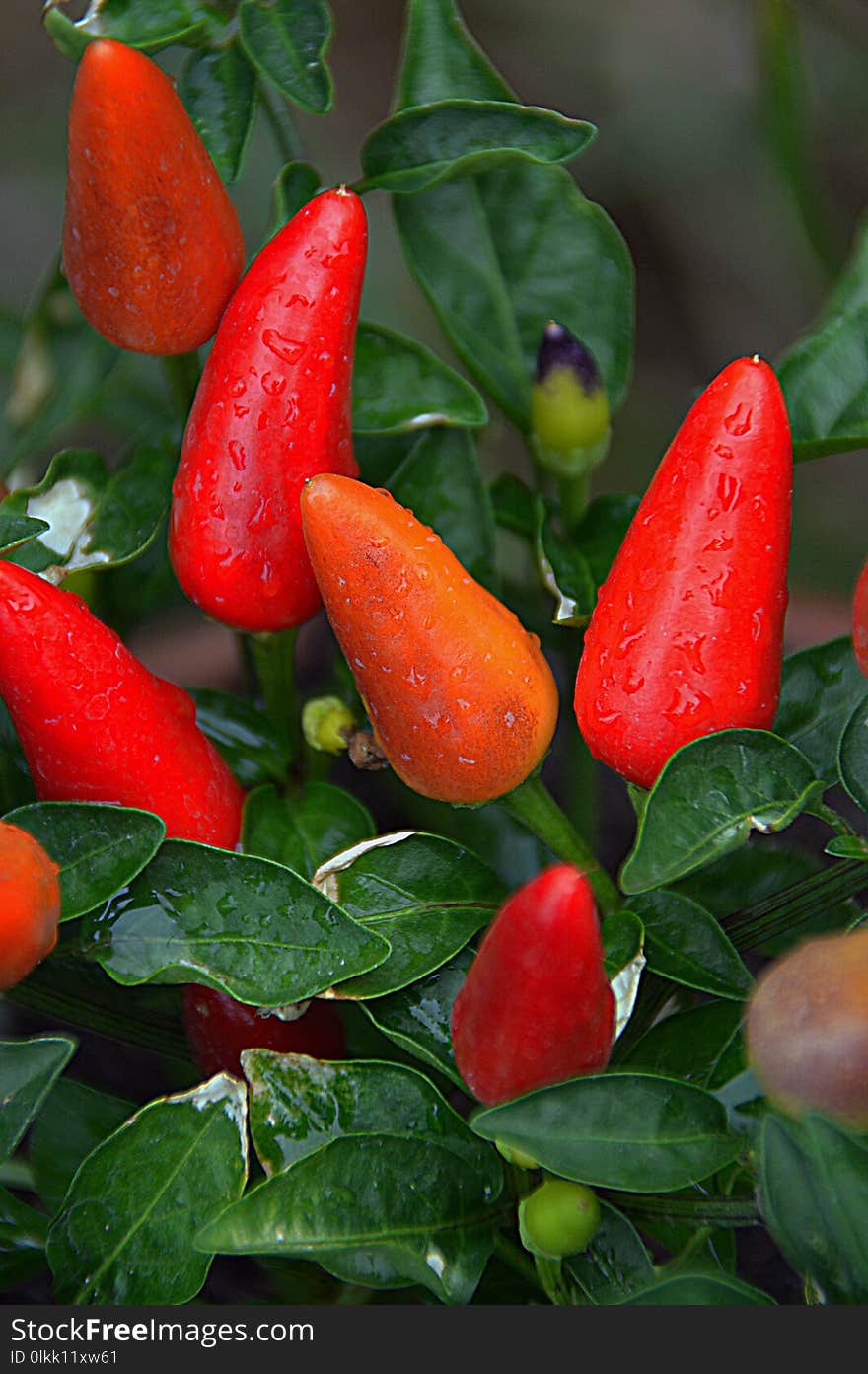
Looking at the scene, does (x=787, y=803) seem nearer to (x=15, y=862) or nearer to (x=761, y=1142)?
(x=761, y=1142)

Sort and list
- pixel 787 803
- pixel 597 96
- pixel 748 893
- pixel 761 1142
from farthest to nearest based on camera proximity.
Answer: pixel 597 96
pixel 748 893
pixel 787 803
pixel 761 1142

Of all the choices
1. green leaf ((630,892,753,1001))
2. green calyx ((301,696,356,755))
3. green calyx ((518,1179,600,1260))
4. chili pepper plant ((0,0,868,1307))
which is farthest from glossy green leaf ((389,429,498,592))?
green calyx ((518,1179,600,1260))

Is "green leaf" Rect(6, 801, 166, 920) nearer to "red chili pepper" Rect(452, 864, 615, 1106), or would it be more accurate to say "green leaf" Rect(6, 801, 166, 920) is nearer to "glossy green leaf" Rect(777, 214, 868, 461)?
"red chili pepper" Rect(452, 864, 615, 1106)

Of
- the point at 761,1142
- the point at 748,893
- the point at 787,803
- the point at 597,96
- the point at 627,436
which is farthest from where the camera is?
the point at 597,96

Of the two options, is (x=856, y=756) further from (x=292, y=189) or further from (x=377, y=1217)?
(x=292, y=189)

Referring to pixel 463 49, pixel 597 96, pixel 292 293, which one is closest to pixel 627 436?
pixel 597 96
